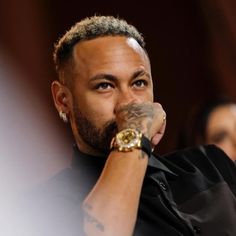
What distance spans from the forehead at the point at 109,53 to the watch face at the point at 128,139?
0.15 m

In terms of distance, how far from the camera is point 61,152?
7.30 feet

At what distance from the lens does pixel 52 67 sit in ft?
7.97

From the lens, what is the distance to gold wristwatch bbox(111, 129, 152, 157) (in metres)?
1.22

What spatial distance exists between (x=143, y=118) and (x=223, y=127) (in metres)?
0.94

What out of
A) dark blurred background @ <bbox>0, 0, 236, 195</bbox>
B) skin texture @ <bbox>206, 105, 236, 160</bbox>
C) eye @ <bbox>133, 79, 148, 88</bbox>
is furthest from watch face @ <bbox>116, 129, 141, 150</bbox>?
skin texture @ <bbox>206, 105, 236, 160</bbox>

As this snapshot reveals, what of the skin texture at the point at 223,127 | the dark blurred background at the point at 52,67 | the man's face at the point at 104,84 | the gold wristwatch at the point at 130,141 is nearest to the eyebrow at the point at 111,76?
the man's face at the point at 104,84

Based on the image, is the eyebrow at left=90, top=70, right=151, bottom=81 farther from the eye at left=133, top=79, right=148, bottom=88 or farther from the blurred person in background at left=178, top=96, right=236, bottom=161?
the blurred person in background at left=178, top=96, right=236, bottom=161

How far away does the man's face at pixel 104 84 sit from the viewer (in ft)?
4.26

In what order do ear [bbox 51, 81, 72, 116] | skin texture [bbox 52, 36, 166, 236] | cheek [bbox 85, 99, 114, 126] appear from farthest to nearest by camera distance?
ear [bbox 51, 81, 72, 116] → cheek [bbox 85, 99, 114, 126] → skin texture [bbox 52, 36, 166, 236]

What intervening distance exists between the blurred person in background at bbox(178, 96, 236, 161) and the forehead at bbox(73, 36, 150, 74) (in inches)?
31.6

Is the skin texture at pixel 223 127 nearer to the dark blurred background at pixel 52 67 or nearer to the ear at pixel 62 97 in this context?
the dark blurred background at pixel 52 67

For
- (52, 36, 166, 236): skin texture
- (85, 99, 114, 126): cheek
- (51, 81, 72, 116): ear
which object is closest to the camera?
(52, 36, 166, 236): skin texture

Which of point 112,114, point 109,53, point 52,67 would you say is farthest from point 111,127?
point 52,67

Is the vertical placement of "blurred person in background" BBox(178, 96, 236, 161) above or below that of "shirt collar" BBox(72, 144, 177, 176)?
below
